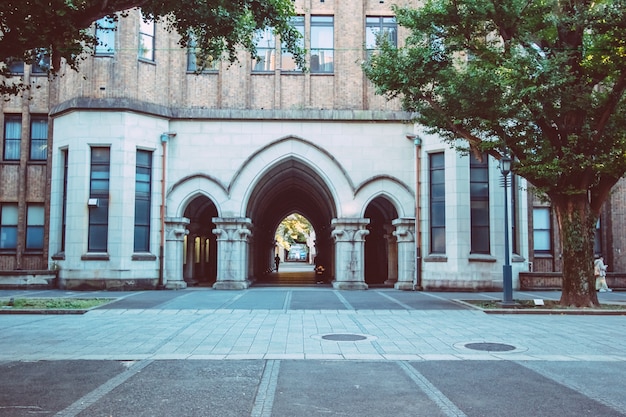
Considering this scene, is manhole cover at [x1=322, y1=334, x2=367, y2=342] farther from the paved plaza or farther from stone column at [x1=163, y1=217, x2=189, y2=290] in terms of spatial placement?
stone column at [x1=163, y1=217, x2=189, y2=290]

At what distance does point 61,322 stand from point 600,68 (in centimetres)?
1386

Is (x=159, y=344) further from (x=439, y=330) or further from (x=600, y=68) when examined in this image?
(x=600, y=68)

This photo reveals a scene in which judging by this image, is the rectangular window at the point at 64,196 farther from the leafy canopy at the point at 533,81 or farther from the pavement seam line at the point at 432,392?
the pavement seam line at the point at 432,392

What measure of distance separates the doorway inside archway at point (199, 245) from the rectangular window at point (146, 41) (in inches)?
245

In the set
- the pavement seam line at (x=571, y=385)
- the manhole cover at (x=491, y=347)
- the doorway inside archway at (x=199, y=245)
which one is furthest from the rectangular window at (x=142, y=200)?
the pavement seam line at (x=571, y=385)

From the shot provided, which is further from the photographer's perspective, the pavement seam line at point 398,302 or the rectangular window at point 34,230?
the rectangular window at point 34,230

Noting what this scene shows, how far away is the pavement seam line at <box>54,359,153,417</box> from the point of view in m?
5.73

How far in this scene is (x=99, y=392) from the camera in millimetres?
6512

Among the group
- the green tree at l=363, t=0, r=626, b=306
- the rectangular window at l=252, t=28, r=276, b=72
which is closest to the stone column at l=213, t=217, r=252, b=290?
the rectangular window at l=252, t=28, r=276, b=72

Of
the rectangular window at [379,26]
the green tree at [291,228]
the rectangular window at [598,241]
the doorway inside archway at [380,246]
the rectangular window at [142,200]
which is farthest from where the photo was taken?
the green tree at [291,228]

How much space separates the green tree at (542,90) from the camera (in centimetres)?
1445

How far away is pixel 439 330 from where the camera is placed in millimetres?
11672

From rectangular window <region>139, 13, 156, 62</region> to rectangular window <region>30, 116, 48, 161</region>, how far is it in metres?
5.27


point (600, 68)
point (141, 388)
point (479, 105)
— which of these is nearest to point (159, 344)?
point (141, 388)
